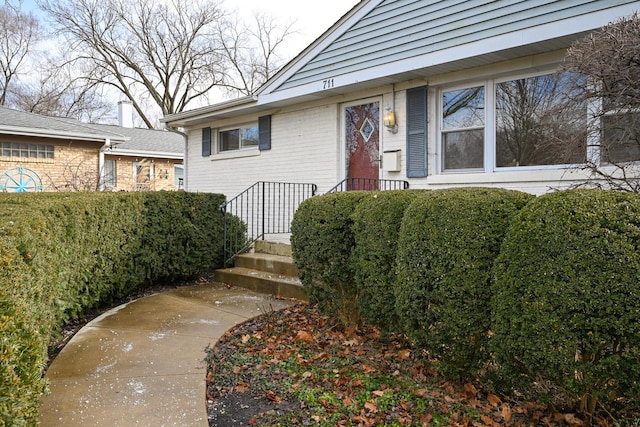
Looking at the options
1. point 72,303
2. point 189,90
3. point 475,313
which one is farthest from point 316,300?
point 189,90

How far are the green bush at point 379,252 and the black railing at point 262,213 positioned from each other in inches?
161

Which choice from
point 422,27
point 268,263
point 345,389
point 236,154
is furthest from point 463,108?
point 236,154

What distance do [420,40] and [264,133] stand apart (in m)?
3.75

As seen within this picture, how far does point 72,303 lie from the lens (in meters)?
4.61

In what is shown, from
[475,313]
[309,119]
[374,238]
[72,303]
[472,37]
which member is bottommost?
[72,303]

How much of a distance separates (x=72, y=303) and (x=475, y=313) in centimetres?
390

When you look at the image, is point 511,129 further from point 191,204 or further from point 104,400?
point 104,400

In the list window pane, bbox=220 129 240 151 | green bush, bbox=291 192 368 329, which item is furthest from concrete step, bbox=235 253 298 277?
window pane, bbox=220 129 240 151

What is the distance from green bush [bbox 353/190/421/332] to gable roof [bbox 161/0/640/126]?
2929 mm

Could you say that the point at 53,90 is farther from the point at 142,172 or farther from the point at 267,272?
the point at 267,272

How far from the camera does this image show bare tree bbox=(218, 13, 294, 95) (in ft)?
92.9

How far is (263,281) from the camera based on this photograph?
251 inches

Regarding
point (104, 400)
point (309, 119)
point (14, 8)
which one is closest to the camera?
point (104, 400)

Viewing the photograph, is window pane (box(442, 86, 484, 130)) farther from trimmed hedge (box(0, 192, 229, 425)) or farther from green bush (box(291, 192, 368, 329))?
trimmed hedge (box(0, 192, 229, 425))
